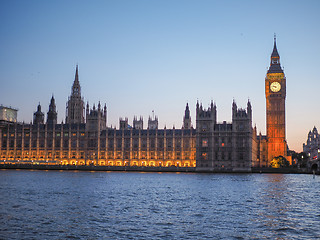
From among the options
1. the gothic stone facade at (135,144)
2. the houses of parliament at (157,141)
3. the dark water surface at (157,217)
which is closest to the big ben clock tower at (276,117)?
the houses of parliament at (157,141)

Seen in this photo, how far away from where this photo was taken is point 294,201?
4659 cm

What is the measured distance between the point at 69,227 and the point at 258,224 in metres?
14.3

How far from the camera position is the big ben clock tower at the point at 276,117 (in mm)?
161750

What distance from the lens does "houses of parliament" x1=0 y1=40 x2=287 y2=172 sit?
141875 mm

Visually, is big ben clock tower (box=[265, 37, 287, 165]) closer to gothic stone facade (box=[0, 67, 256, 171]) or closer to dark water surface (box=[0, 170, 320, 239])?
gothic stone facade (box=[0, 67, 256, 171])

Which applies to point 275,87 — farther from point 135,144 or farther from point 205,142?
point 135,144

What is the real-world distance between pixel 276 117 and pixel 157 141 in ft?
160

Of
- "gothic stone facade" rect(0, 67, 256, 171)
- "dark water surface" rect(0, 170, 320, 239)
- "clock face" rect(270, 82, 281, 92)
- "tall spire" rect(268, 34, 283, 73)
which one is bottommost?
"dark water surface" rect(0, 170, 320, 239)

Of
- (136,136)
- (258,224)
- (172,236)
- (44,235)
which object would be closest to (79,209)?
(44,235)

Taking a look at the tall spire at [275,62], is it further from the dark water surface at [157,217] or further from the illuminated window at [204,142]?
the dark water surface at [157,217]

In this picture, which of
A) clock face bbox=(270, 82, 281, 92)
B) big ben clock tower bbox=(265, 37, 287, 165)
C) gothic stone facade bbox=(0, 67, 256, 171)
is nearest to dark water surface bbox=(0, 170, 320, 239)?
gothic stone facade bbox=(0, 67, 256, 171)

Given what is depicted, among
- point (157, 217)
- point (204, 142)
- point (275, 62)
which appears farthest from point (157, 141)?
point (157, 217)

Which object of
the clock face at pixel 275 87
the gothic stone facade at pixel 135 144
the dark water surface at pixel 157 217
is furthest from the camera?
the clock face at pixel 275 87

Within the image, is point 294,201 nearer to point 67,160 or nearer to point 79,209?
point 79,209
